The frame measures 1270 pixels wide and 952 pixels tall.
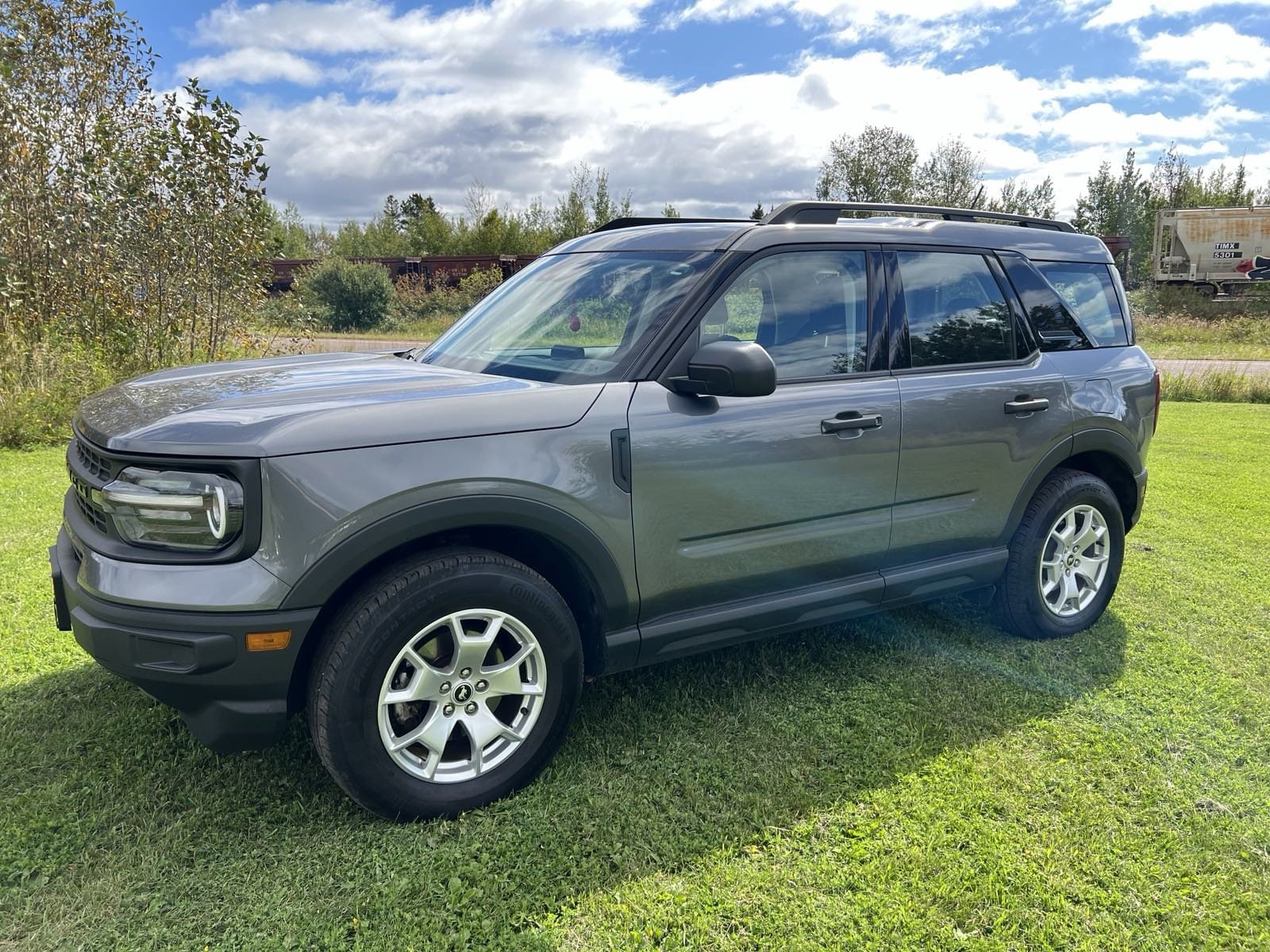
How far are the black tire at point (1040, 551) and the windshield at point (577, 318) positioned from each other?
2031 millimetres

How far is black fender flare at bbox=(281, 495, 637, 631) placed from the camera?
2223 millimetres

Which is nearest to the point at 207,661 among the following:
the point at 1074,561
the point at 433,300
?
the point at 1074,561

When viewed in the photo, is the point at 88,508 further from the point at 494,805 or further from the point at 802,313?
the point at 802,313

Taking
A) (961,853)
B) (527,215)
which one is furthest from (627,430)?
(527,215)

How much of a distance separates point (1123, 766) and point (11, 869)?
3513mm

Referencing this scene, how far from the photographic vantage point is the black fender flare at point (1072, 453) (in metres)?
3.69

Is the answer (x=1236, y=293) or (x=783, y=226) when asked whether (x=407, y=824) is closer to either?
(x=783, y=226)

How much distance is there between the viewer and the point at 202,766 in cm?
272

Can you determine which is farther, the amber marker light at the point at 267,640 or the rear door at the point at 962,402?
the rear door at the point at 962,402

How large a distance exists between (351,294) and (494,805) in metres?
31.7

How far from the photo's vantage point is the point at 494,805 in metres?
2.57

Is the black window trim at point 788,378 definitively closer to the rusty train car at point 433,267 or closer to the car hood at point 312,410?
the car hood at point 312,410

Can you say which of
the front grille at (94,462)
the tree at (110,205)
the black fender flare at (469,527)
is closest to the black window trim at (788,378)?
the black fender flare at (469,527)

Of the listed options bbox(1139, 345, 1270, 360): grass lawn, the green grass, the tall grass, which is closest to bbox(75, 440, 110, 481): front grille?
the tall grass
